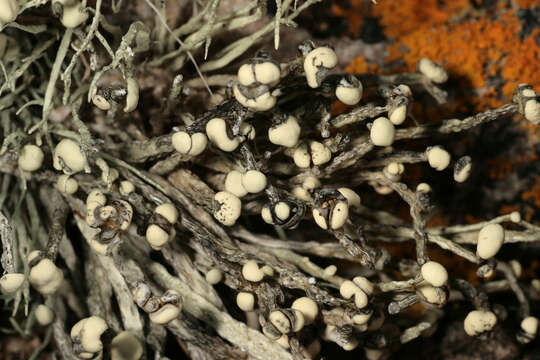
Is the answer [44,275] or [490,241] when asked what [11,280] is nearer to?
[44,275]

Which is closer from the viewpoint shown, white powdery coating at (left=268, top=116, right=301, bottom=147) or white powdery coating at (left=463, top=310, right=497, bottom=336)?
white powdery coating at (left=268, top=116, right=301, bottom=147)

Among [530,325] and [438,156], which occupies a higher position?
[438,156]

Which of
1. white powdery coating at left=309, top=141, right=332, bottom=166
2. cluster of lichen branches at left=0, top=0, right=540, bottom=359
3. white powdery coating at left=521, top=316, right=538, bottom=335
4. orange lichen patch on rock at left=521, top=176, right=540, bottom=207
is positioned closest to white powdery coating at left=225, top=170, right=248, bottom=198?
cluster of lichen branches at left=0, top=0, right=540, bottom=359

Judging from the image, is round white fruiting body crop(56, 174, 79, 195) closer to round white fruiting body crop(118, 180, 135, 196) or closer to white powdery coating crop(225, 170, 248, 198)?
round white fruiting body crop(118, 180, 135, 196)

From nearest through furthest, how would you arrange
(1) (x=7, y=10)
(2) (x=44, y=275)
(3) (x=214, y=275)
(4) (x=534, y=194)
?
1. (1) (x=7, y=10)
2. (2) (x=44, y=275)
3. (3) (x=214, y=275)
4. (4) (x=534, y=194)

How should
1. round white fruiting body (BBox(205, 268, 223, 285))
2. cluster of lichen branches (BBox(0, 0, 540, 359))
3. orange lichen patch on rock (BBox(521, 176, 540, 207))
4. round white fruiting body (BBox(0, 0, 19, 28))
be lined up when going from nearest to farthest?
1. round white fruiting body (BBox(0, 0, 19, 28))
2. cluster of lichen branches (BBox(0, 0, 540, 359))
3. round white fruiting body (BBox(205, 268, 223, 285))
4. orange lichen patch on rock (BBox(521, 176, 540, 207))

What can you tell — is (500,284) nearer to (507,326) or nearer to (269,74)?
(507,326)

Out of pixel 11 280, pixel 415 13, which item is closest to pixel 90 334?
pixel 11 280

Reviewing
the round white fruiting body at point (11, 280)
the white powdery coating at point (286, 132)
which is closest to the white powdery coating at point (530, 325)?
the white powdery coating at point (286, 132)
